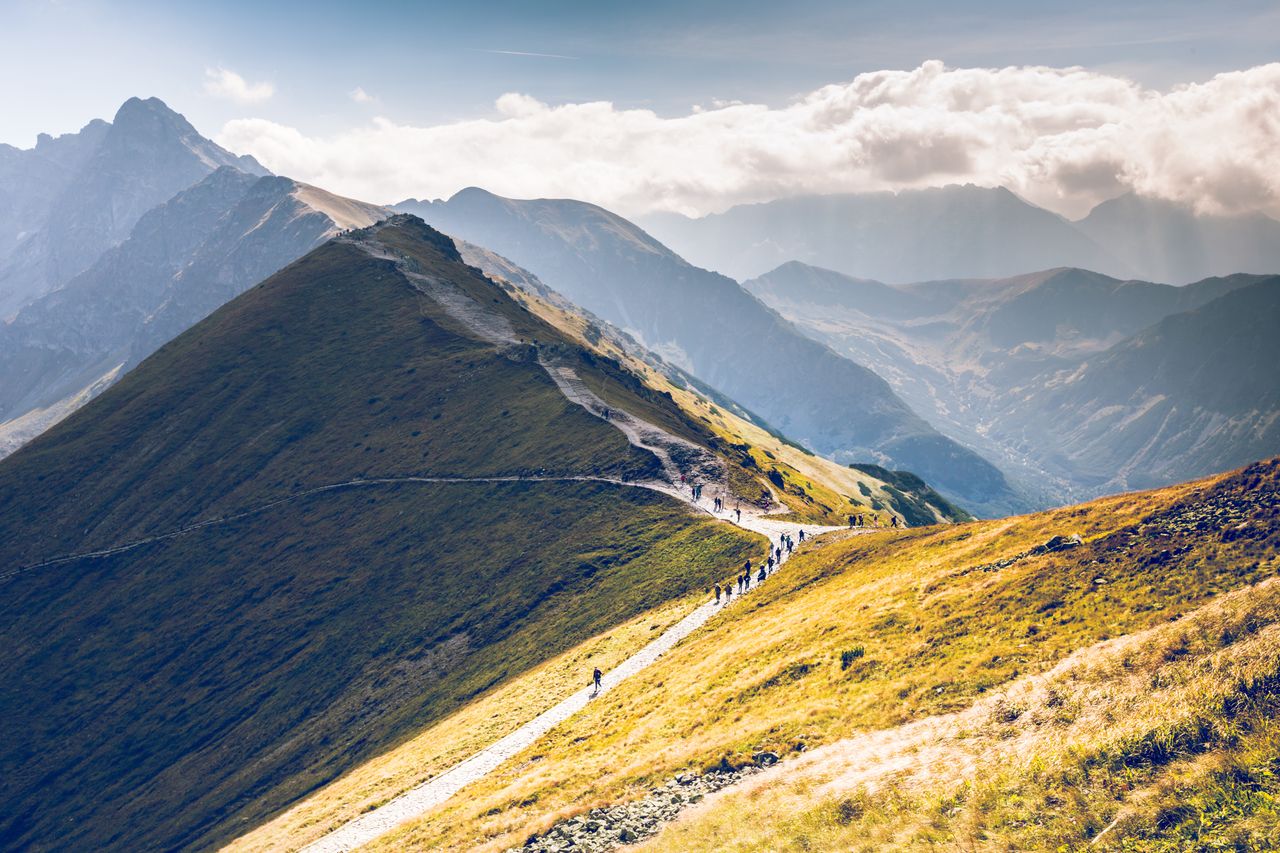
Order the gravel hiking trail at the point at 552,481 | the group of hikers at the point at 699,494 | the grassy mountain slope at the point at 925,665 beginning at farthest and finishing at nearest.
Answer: the group of hikers at the point at 699,494 < the gravel hiking trail at the point at 552,481 < the grassy mountain slope at the point at 925,665

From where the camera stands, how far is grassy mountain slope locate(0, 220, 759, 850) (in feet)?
280

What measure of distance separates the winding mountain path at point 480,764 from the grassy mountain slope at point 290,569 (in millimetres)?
12384

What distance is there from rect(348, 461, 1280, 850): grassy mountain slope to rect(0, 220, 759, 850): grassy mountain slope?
88.5 ft

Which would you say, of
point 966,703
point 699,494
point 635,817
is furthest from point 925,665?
point 699,494

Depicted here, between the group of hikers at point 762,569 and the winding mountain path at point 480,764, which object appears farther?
the group of hikers at point 762,569

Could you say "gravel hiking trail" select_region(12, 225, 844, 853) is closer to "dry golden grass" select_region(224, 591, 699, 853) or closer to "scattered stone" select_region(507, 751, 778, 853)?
"dry golden grass" select_region(224, 591, 699, 853)

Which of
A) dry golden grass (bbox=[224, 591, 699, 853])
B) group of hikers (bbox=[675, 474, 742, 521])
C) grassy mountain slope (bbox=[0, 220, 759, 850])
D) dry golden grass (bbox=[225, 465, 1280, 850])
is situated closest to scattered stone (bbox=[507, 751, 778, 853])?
dry golden grass (bbox=[225, 465, 1280, 850])

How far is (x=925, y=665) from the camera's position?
42844 millimetres

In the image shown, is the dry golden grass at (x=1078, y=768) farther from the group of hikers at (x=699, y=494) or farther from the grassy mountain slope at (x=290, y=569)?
the group of hikers at (x=699, y=494)

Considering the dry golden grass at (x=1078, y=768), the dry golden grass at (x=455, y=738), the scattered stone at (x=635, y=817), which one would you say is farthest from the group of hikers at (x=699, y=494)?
the dry golden grass at (x=1078, y=768)

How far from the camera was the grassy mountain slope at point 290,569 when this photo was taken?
3364 inches

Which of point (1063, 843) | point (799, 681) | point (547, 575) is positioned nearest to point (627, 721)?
point (799, 681)

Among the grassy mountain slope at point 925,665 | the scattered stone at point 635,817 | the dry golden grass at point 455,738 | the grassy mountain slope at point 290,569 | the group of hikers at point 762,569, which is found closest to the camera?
the grassy mountain slope at point 925,665

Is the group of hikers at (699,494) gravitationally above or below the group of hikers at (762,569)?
above
